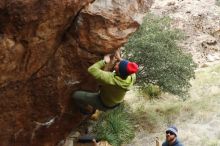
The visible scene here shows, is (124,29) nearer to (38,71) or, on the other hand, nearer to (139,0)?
(139,0)

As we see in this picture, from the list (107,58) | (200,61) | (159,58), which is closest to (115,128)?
(159,58)

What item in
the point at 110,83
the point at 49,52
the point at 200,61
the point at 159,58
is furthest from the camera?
the point at 200,61

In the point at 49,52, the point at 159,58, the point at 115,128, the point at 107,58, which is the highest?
the point at 49,52

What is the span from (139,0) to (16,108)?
330 cm

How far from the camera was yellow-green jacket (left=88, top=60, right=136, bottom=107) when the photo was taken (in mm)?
7930

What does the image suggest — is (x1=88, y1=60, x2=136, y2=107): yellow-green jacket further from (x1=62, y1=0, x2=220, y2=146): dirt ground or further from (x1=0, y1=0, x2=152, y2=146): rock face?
(x1=62, y1=0, x2=220, y2=146): dirt ground

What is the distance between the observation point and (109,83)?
26.2ft

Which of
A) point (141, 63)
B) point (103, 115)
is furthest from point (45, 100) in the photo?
point (141, 63)

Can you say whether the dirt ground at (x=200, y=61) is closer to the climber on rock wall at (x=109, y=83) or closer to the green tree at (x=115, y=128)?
the green tree at (x=115, y=128)

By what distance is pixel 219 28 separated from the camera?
2277 centimetres

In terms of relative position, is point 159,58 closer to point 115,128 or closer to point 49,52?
point 115,128

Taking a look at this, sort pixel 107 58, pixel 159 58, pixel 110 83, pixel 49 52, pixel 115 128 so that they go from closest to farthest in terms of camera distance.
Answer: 1. pixel 110 83
2. pixel 49 52
3. pixel 107 58
4. pixel 115 128
5. pixel 159 58

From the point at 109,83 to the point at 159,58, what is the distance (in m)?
7.53

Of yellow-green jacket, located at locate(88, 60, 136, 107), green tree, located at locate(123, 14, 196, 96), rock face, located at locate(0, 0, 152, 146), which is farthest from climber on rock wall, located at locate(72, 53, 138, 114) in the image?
green tree, located at locate(123, 14, 196, 96)
